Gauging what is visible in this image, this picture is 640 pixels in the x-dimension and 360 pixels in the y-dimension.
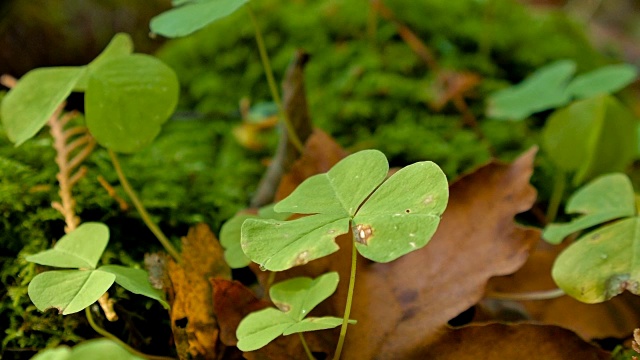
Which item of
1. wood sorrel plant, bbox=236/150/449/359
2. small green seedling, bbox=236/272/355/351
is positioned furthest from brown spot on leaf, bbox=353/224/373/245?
small green seedling, bbox=236/272/355/351

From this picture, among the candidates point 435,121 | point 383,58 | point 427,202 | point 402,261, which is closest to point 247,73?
point 383,58

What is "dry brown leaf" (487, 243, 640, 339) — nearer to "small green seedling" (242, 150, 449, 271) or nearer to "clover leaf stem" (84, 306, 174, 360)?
"small green seedling" (242, 150, 449, 271)

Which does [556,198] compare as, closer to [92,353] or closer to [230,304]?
[230,304]

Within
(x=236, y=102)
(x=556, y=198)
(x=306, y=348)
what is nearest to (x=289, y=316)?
(x=306, y=348)

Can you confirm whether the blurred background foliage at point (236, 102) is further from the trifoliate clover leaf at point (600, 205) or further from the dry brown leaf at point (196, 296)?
the trifoliate clover leaf at point (600, 205)

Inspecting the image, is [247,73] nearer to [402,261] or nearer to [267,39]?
[267,39]

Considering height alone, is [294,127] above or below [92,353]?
below

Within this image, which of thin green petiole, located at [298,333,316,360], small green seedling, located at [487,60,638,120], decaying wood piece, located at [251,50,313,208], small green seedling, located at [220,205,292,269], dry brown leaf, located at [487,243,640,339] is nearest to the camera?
thin green petiole, located at [298,333,316,360]
